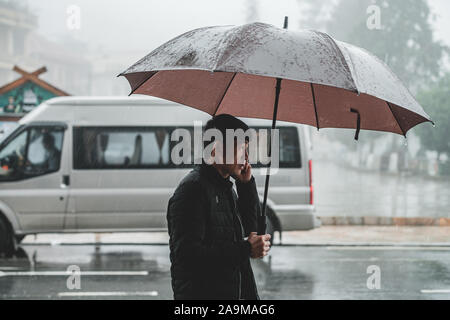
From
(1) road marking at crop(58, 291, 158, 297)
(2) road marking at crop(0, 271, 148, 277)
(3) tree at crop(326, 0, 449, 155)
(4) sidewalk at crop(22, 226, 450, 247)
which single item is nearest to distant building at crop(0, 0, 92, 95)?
(3) tree at crop(326, 0, 449, 155)

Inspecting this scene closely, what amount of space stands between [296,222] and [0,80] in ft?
124

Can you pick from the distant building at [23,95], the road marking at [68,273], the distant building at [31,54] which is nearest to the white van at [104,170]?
the road marking at [68,273]

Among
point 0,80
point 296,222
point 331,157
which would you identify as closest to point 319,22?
point 331,157

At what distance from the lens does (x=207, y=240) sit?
259 cm

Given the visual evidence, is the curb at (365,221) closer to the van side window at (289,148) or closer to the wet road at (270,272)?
the wet road at (270,272)

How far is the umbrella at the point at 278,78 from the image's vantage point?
2596 mm

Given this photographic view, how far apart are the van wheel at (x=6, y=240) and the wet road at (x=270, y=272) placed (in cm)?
22

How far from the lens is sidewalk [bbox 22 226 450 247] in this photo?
34.3ft

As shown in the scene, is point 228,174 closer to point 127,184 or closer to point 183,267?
point 183,267

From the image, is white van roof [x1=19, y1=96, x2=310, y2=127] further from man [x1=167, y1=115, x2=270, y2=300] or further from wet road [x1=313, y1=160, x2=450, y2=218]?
man [x1=167, y1=115, x2=270, y2=300]

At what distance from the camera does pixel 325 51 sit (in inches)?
108

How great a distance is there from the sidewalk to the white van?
1.22 metres

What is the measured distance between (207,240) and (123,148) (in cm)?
690

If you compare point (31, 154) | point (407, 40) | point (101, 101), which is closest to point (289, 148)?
point (101, 101)
